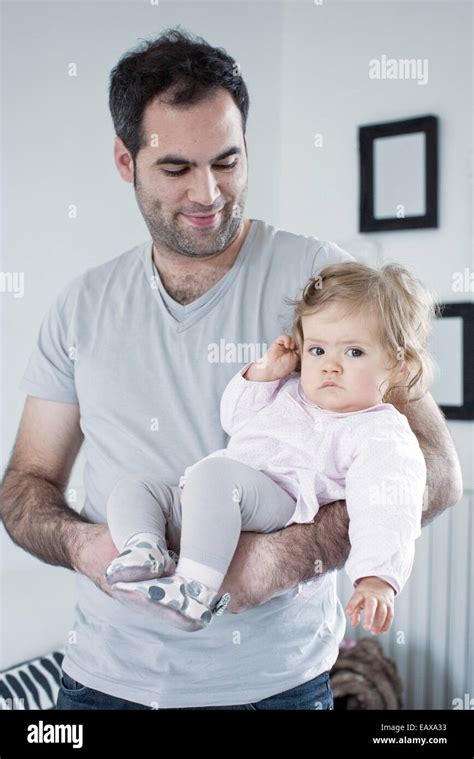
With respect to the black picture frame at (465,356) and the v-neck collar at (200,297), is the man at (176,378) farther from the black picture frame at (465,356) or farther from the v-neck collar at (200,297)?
the black picture frame at (465,356)

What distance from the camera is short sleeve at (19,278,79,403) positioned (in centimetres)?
110

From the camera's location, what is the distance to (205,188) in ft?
3.38

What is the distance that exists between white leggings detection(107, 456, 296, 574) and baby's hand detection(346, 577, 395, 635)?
0.49ft

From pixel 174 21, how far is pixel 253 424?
0.71 metres

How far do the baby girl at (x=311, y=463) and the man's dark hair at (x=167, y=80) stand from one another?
11.6 inches

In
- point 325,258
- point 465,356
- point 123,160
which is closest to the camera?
point 325,258

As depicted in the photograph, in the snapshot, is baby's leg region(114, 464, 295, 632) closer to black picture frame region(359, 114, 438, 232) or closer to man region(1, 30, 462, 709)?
man region(1, 30, 462, 709)

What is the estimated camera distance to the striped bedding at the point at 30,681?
1.44 m

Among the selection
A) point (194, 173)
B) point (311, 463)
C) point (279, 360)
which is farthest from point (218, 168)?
point (311, 463)

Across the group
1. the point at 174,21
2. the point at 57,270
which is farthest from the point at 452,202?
the point at 57,270

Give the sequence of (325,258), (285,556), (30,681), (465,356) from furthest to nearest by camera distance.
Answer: (465,356)
(30,681)
(325,258)
(285,556)

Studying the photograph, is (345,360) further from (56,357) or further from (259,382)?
(56,357)

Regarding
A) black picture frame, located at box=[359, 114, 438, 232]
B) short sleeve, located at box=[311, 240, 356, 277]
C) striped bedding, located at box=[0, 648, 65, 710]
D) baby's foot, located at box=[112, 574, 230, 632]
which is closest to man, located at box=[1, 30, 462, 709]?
short sleeve, located at box=[311, 240, 356, 277]

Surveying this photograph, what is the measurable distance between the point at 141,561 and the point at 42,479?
376 millimetres
